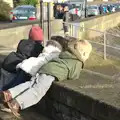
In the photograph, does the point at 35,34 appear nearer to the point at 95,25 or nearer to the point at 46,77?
the point at 46,77

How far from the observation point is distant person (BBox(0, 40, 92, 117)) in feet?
15.8

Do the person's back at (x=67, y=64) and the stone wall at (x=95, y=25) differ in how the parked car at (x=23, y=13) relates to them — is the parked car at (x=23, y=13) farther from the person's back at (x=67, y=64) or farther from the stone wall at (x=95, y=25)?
the person's back at (x=67, y=64)

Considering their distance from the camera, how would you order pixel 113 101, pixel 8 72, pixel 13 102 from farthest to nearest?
pixel 8 72 < pixel 13 102 < pixel 113 101

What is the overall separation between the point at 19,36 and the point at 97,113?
913cm

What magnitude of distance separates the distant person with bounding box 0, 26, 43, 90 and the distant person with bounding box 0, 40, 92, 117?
0.70 meters

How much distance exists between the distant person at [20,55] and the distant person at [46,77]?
696 mm

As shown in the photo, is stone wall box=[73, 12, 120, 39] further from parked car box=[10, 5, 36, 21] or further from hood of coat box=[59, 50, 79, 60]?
hood of coat box=[59, 50, 79, 60]

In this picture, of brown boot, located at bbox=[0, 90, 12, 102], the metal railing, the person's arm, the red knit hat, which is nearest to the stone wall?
the metal railing

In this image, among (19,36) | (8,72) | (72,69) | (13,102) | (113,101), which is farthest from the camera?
(19,36)

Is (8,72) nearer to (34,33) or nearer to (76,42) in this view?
(34,33)

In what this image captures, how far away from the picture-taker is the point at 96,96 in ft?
14.7

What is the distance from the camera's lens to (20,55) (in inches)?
231

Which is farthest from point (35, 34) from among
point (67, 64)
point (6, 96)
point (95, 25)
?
point (95, 25)

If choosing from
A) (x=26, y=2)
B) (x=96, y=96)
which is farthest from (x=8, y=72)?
(x=26, y=2)
